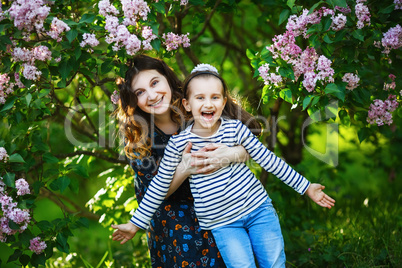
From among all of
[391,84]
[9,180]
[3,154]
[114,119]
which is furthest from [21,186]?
[391,84]

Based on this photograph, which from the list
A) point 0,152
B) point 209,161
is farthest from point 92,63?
point 209,161

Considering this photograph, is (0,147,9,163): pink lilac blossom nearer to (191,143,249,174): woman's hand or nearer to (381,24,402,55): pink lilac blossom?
(191,143,249,174): woman's hand

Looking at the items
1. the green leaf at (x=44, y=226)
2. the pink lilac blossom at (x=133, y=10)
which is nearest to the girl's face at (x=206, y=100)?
the pink lilac blossom at (x=133, y=10)

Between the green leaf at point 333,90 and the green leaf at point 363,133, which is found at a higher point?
the green leaf at point 333,90

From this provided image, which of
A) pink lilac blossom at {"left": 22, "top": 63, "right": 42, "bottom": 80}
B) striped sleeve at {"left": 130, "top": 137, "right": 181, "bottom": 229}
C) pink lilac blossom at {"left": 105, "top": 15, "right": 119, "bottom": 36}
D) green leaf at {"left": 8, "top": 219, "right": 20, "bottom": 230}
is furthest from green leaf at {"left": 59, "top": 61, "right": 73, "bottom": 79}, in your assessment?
green leaf at {"left": 8, "top": 219, "right": 20, "bottom": 230}

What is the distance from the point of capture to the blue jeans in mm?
2285

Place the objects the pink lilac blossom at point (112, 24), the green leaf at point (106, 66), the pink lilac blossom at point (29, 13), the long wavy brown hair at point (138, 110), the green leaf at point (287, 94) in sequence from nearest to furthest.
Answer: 1. the pink lilac blossom at point (29, 13)
2. the pink lilac blossom at point (112, 24)
3. the green leaf at point (287, 94)
4. the green leaf at point (106, 66)
5. the long wavy brown hair at point (138, 110)

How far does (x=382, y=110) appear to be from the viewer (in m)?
2.66

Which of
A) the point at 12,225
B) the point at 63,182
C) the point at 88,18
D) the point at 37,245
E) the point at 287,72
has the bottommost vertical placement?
the point at 37,245

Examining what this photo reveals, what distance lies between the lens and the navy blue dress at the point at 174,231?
2438 mm

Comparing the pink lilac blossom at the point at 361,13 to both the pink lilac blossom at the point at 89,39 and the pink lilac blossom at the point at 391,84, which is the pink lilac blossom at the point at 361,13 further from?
the pink lilac blossom at the point at 89,39

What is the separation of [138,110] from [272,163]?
932 mm

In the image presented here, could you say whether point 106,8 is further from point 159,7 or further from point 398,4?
point 398,4

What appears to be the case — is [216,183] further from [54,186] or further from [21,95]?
[21,95]
